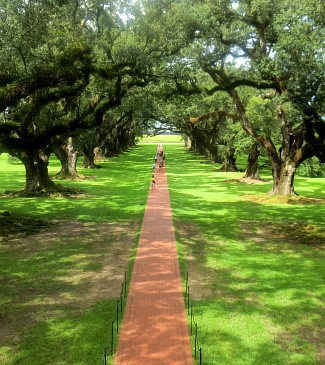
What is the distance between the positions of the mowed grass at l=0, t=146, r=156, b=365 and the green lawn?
3 cm

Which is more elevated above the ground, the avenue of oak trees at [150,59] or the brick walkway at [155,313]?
the avenue of oak trees at [150,59]

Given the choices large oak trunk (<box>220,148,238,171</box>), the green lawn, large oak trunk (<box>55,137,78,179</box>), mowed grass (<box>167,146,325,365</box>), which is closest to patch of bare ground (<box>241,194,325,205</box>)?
mowed grass (<box>167,146,325,365</box>)

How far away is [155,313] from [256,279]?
3.76 m

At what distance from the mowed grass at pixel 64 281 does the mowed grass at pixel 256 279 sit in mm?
2006

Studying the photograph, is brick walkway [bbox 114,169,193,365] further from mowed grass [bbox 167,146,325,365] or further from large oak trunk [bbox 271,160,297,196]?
large oak trunk [bbox 271,160,297,196]

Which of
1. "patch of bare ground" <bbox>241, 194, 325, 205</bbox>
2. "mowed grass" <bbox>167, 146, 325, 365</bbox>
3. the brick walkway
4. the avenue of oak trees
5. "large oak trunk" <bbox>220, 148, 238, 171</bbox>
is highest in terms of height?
the avenue of oak trees

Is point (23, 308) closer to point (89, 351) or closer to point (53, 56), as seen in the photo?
point (89, 351)

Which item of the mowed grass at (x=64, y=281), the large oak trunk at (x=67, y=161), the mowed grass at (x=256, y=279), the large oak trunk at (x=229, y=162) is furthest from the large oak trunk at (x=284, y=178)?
the large oak trunk at (x=229, y=162)

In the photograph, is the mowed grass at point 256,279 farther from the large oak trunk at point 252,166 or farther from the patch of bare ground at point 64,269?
the large oak trunk at point 252,166

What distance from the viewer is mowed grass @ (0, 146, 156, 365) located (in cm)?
746

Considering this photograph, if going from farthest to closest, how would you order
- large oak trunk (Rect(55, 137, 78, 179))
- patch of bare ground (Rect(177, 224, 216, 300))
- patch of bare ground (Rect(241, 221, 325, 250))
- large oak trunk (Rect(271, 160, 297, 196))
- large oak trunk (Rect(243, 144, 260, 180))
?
large oak trunk (Rect(243, 144, 260, 180)) < large oak trunk (Rect(55, 137, 78, 179)) < large oak trunk (Rect(271, 160, 297, 196)) < patch of bare ground (Rect(241, 221, 325, 250)) < patch of bare ground (Rect(177, 224, 216, 300))

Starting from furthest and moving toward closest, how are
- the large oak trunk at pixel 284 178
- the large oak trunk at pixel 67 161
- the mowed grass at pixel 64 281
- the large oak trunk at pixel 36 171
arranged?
the large oak trunk at pixel 67 161
the large oak trunk at pixel 36 171
the large oak trunk at pixel 284 178
the mowed grass at pixel 64 281

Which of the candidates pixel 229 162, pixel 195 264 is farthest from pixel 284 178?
pixel 229 162

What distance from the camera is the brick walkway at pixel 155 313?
700 cm
